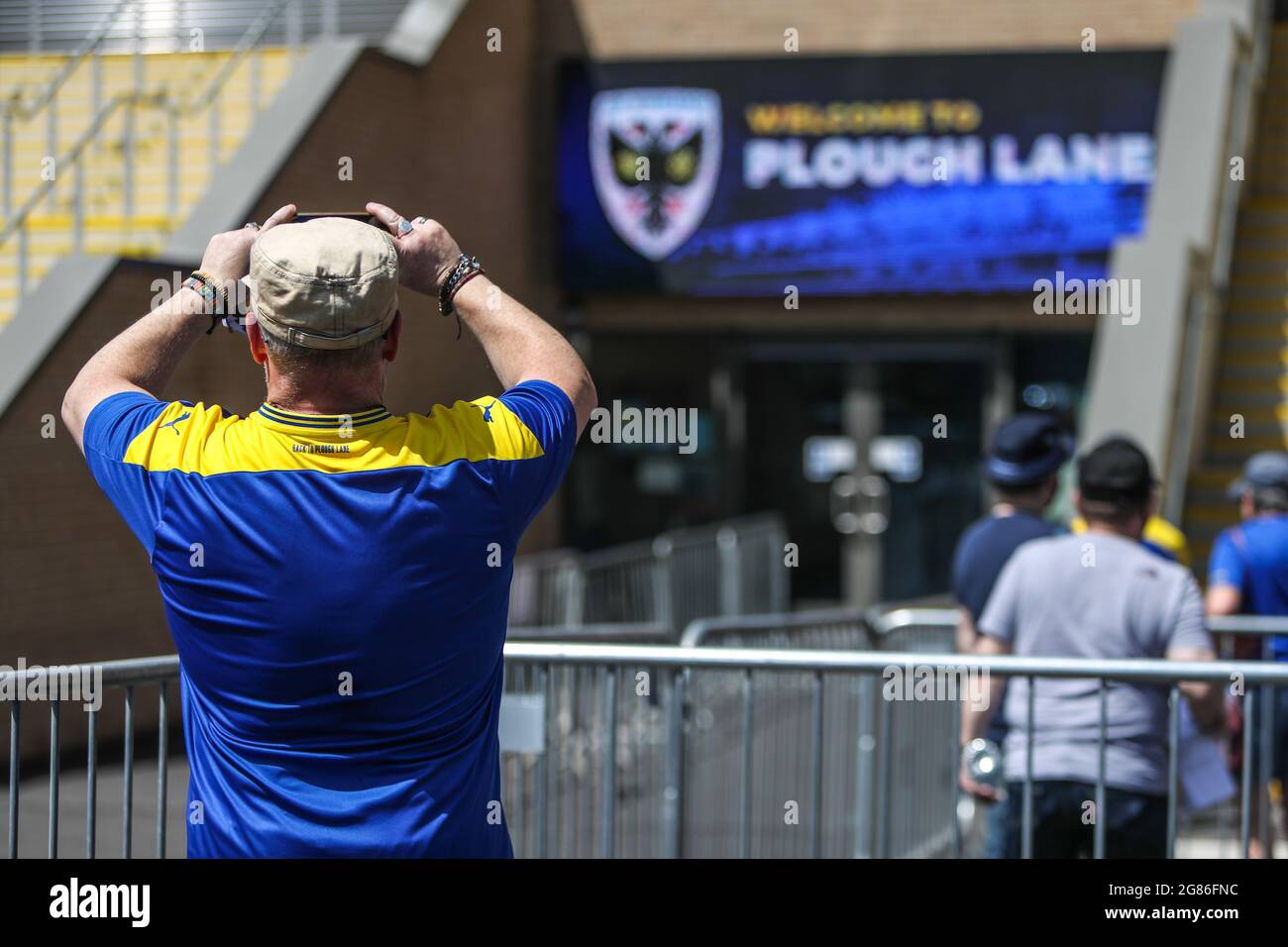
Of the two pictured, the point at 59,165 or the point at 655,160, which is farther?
the point at 655,160

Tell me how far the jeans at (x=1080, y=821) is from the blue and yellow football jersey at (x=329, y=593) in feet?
7.97

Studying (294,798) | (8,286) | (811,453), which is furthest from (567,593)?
(294,798)

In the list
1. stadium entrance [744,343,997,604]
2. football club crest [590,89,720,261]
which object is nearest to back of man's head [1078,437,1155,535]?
stadium entrance [744,343,997,604]

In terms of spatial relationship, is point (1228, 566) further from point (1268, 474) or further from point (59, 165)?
point (59, 165)

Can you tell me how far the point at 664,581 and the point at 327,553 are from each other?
9066 mm

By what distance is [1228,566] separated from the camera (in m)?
7.01

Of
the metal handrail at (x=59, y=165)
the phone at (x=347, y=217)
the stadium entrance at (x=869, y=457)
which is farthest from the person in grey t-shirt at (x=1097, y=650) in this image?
Result: the stadium entrance at (x=869, y=457)

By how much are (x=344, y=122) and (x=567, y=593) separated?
13.5 ft

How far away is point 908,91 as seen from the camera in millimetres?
14578

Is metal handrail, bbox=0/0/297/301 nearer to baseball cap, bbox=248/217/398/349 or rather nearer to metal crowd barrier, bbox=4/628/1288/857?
metal crowd barrier, bbox=4/628/1288/857

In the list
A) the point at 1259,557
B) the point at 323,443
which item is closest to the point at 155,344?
the point at 323,443

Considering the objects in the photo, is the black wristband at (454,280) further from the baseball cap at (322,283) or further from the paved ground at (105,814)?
the paved ground at (105,814)

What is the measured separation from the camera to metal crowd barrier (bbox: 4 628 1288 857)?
4348mm
